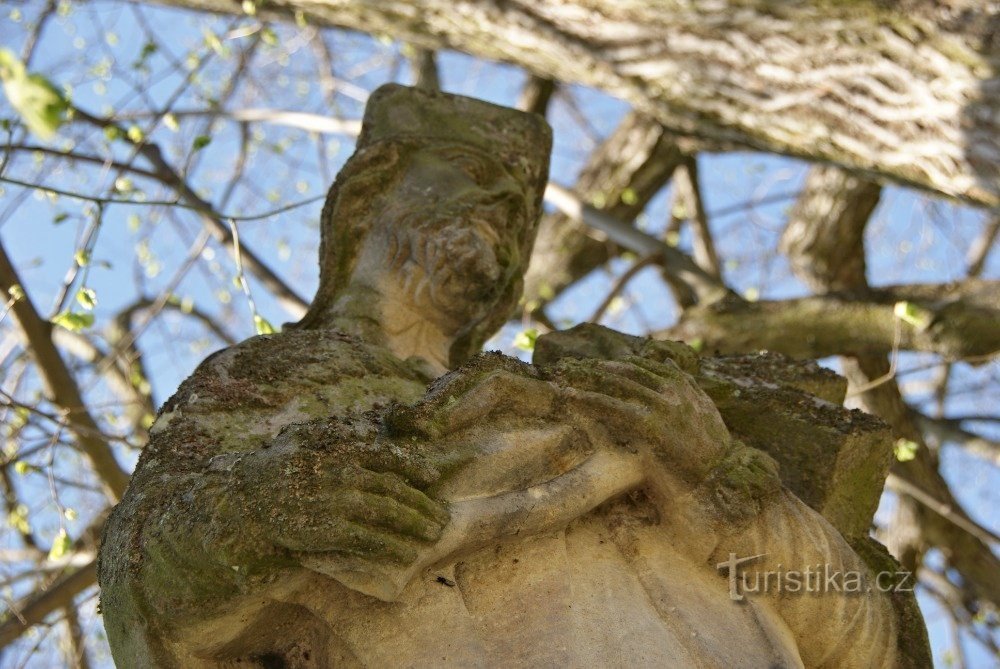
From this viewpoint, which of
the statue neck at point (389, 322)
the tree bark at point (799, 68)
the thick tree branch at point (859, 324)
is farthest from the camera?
the thick tree branch at point (859, 324)

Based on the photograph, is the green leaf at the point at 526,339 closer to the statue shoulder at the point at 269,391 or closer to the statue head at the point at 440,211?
the statue head at the point at 440,211

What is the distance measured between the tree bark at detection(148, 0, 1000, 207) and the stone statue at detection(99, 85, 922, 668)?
5.89 feet

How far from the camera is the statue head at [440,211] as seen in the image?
3418 mm

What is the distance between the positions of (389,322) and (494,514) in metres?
1.12

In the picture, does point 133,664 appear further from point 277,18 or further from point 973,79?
point 277,18

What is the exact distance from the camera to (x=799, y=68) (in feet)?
16.3

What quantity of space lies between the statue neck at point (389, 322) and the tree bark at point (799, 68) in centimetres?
224

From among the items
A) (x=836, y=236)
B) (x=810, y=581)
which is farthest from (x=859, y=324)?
(x=810, y=581)

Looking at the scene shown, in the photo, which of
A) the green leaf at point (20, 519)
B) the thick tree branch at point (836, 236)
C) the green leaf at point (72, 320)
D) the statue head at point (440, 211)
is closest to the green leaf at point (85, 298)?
the green leaf at point (72, 320)

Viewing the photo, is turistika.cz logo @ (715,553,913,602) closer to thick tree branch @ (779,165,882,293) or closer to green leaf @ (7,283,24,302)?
green leaf @ (7,283,24,302)

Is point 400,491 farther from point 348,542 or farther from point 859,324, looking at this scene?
point 859,324

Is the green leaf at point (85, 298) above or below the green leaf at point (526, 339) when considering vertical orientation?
above

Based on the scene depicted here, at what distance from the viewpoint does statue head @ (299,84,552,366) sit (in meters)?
3.42

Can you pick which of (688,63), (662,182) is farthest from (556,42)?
(662,182)
